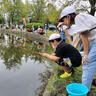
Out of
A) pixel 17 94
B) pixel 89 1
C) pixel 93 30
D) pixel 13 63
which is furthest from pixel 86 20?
pixel 89 1

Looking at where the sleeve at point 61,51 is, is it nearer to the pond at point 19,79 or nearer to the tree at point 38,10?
the pond at point 19,79

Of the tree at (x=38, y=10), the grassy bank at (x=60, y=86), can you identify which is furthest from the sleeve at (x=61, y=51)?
the tree at (x=38, y=10)

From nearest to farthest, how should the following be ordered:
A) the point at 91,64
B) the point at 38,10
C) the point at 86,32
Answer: the point at 86,32
the point at 91,64
the point at 38,10

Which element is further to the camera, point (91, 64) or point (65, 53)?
point (65, 53)

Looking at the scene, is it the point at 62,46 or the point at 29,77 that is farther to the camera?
the point at 29,77

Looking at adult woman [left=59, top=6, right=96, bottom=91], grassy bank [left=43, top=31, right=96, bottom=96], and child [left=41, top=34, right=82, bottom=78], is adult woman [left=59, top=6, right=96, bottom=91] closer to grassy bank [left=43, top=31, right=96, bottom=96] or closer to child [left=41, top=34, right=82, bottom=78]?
grassy bank [left=43, top=31, right=96, bottom=96]


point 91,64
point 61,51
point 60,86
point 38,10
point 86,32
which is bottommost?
point 60,86

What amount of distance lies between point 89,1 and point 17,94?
26.5ft

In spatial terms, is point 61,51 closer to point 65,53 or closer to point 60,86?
point 65,53

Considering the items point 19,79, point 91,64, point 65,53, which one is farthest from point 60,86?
point 19,79

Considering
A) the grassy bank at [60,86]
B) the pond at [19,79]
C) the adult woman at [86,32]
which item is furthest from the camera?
the pond at [19,79]

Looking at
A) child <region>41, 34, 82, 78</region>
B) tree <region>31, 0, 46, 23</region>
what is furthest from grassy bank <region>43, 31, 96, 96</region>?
tree <region>31, 0, 46, 23</region>

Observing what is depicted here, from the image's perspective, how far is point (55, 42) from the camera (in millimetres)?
2766

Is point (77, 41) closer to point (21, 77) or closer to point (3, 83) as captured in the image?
point (21, 77)
